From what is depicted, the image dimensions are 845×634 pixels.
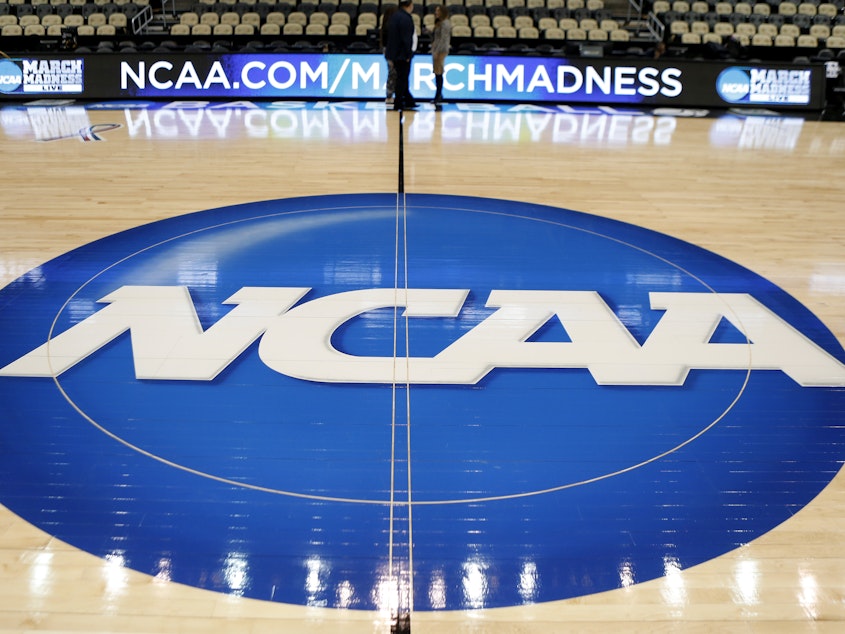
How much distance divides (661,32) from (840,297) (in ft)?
42.9

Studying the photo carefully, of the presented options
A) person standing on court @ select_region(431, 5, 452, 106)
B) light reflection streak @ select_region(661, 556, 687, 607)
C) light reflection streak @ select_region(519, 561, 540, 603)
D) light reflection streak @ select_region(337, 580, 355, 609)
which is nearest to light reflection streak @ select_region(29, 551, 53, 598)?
light reflection streak @ select_region(337, 580, 355, 609)

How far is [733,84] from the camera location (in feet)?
44.3

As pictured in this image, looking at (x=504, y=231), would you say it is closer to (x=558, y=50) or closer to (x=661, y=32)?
(x=558, y=50)

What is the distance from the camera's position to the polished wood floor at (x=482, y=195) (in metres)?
2.58

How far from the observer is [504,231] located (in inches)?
259

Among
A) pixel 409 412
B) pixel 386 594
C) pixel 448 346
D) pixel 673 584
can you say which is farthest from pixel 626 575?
pixel 448 346

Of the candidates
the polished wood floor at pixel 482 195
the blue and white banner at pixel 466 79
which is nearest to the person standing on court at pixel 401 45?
the polished wood floor at pixel 482 195

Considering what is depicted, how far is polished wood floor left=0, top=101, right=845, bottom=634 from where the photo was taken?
102 inches

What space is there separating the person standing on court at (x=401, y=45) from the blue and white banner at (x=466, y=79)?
111cm

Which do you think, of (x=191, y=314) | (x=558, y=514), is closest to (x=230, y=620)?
(x=558, y=514)

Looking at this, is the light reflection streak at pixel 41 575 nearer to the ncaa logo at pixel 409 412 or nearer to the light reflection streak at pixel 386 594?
the ncaa logo at pixel 409 412

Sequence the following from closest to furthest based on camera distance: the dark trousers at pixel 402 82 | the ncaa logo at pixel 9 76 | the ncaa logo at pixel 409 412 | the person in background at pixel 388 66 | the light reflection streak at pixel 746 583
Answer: the light reflection streak at pixel 746 583
the ncaa logo at pixel 409 412
the dark trousers at pixel 402 82
the person in background at pixel 388 66
the ncaa logo at pixel 9 76

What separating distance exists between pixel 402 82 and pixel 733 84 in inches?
227

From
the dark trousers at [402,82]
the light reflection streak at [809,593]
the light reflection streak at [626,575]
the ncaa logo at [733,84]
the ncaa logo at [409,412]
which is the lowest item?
the light reflection streak at [809,593]
